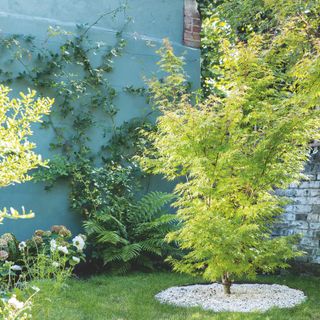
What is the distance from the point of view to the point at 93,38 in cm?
691

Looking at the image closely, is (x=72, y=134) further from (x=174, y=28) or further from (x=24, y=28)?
(x=174, y=28)

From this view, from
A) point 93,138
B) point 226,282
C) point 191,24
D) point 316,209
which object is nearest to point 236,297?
point 226,282

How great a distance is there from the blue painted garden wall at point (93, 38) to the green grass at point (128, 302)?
1.19m

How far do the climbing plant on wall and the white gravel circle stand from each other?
0.93 metres

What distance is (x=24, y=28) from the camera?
6441 mm

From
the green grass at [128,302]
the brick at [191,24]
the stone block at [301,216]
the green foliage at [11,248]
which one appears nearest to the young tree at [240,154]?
the green grass at [128,302]

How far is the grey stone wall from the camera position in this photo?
5.93 metres

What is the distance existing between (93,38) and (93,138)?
143 cm

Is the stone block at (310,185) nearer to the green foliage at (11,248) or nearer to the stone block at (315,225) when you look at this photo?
the stone block at (315,225)

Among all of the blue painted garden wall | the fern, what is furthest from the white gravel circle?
the blue painted garden wall

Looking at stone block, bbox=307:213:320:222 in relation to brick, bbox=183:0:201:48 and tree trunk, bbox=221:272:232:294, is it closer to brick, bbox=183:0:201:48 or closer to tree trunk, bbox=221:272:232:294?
tree trunk, bbox=221:272:232:294

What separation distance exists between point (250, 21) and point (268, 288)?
4753mm

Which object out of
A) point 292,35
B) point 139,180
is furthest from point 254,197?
point 139,180

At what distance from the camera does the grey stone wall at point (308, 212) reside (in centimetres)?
593
